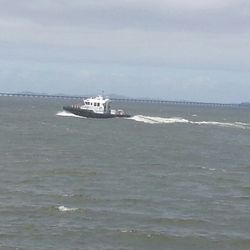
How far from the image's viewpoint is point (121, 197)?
1312 inches

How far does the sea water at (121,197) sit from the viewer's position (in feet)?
84.4

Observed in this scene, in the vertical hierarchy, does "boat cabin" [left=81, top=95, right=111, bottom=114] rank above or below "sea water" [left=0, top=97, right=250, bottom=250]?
above

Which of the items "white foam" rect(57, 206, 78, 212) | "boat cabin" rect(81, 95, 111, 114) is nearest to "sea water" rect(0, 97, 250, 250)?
"white foam" rect(57, 206, 78, 212)

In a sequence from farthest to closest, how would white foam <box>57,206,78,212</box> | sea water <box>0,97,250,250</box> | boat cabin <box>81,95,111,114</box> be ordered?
boat cabin <box>81,95,111,114</box>, white foam <box>57,206,78,212</box>, sea water <box>0,97,250,250</box>

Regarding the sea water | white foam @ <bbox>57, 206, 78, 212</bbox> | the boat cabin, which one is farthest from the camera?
the boat cabin

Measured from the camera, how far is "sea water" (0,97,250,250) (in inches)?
1013

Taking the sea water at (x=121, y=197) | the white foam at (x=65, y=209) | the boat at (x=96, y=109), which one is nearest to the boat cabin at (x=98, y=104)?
the boat at (x=96, y=109)

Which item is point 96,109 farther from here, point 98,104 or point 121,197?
point 121,197

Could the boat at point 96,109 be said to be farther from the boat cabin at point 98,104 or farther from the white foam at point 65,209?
the white foam at point 65,209

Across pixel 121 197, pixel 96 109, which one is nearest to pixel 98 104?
pixel 96 109

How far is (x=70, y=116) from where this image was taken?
11538cm

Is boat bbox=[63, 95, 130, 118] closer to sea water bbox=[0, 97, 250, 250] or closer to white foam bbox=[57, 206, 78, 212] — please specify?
sea water bbox=[0, 97, 250, 250]

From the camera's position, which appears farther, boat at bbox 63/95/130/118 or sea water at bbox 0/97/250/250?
boat at bbox 63/95/130/118

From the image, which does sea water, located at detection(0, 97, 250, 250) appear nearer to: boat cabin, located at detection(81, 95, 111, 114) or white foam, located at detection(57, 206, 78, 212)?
white foam, located at detection(57, 206, 78, 212)
